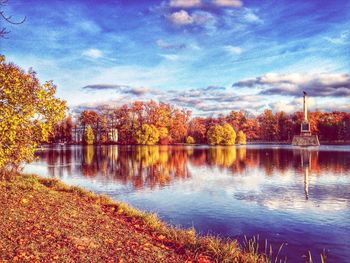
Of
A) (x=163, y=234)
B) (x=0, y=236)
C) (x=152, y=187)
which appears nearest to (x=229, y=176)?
(x=152, y=187)

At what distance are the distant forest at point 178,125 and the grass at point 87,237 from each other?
120 metres

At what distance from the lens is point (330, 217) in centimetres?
1972

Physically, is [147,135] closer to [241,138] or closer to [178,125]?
[178,125]

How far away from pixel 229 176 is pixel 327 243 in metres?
22.7

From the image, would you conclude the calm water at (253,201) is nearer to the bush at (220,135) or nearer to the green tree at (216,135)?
the green tree at (216,135)

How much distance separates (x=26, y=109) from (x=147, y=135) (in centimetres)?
11972

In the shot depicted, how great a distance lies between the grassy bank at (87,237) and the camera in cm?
993

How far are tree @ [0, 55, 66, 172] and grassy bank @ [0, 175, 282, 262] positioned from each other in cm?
221

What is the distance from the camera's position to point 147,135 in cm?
13562

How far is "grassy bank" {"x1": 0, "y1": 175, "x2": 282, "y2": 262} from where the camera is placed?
9930 millimetres

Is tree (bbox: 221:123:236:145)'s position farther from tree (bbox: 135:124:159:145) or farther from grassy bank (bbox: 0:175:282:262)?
grassy bank (bbox: 0:175:282:262)

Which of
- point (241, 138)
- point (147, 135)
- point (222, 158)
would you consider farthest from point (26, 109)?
point (241, 138)

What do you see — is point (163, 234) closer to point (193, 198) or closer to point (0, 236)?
point (0, 236)

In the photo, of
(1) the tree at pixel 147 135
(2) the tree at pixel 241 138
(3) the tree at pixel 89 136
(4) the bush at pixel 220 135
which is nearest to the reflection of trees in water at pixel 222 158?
(4) the bush at pixel 220 135
